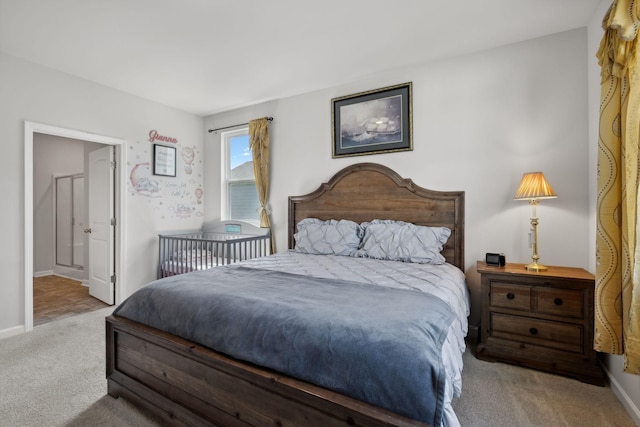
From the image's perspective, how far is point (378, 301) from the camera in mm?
1475

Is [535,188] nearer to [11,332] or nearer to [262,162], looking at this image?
[262,162]

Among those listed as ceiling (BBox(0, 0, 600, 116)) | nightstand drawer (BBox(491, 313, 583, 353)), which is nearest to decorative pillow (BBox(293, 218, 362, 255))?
nightstand drawer (BBox(491, 313, 583, 353))

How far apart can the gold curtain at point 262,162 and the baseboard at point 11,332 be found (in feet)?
8.24

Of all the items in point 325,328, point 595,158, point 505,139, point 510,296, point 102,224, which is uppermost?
point 505,139

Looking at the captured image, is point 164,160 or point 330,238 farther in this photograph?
point 164,160

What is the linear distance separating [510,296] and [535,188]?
84 cm

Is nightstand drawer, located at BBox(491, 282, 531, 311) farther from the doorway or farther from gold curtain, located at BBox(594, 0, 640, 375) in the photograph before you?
the doorway

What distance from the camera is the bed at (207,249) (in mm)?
3463

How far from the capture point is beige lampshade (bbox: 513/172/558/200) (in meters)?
2.24

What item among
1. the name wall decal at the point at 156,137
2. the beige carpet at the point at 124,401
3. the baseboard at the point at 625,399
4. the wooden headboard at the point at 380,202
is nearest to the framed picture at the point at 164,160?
the name wall decal at the point at 156,137

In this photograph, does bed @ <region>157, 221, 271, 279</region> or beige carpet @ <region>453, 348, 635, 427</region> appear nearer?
beige carpet @ <region>453, 348, 635, 427</region>

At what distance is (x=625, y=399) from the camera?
1740 millimetres

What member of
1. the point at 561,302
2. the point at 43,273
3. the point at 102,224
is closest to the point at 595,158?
the point at 561,302

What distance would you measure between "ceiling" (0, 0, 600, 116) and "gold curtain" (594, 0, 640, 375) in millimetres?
759
